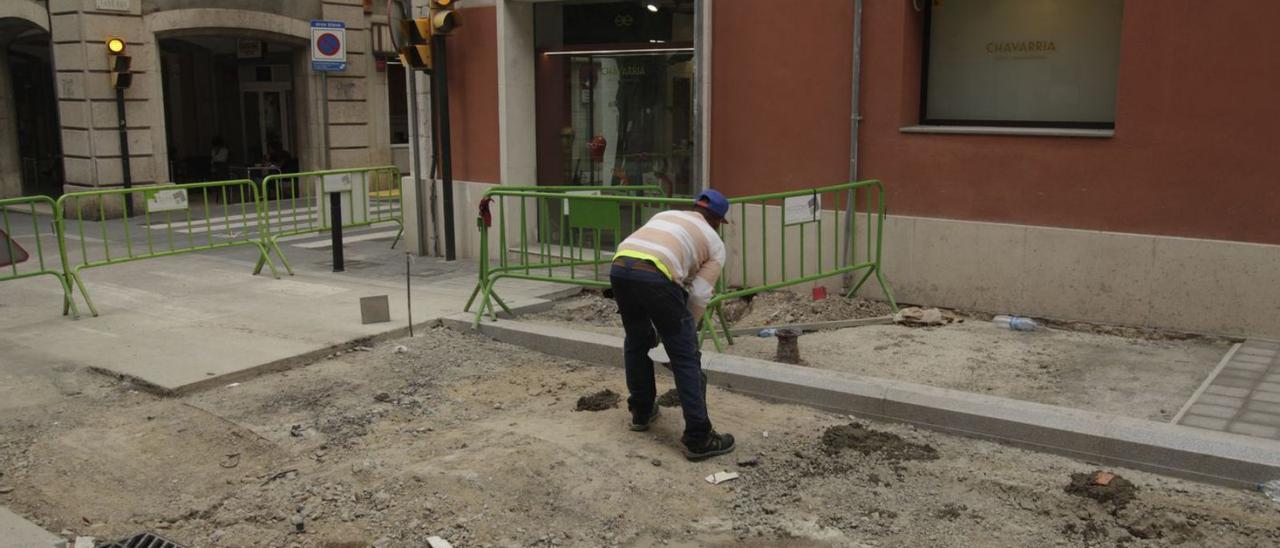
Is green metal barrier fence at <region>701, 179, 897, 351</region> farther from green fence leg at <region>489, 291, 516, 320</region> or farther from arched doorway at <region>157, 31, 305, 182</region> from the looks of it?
arched doorway at <region>157, 31, 305, 182</region>

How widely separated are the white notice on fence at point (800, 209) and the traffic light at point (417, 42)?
5.66 meters

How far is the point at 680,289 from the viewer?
616 centimetres

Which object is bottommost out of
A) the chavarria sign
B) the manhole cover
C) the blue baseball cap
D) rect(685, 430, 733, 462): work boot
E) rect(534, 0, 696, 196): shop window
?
rect(685, 430, 733, 462): work boot

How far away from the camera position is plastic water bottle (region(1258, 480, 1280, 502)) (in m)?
5.51

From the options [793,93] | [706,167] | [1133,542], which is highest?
[793,93]

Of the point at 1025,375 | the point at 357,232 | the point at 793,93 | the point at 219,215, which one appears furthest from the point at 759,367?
the point at 219,215

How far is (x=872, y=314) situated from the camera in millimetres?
9578

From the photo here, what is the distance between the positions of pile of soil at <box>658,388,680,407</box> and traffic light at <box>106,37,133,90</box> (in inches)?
571

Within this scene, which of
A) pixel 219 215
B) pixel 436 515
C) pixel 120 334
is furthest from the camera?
pixel 219 215

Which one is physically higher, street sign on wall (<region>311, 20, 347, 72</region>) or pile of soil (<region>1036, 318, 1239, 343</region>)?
street sign on wall (<region>311, 20, 347, 72</region>)

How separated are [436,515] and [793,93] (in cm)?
617

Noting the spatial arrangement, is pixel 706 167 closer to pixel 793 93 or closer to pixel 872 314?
pixel 793 93

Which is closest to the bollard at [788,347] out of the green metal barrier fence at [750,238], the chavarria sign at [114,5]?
the green metal barrier fence at [750,238]

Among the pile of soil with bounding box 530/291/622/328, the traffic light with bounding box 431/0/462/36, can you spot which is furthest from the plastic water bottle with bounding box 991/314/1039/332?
the traffic light with bounding box 431/0/462/36
